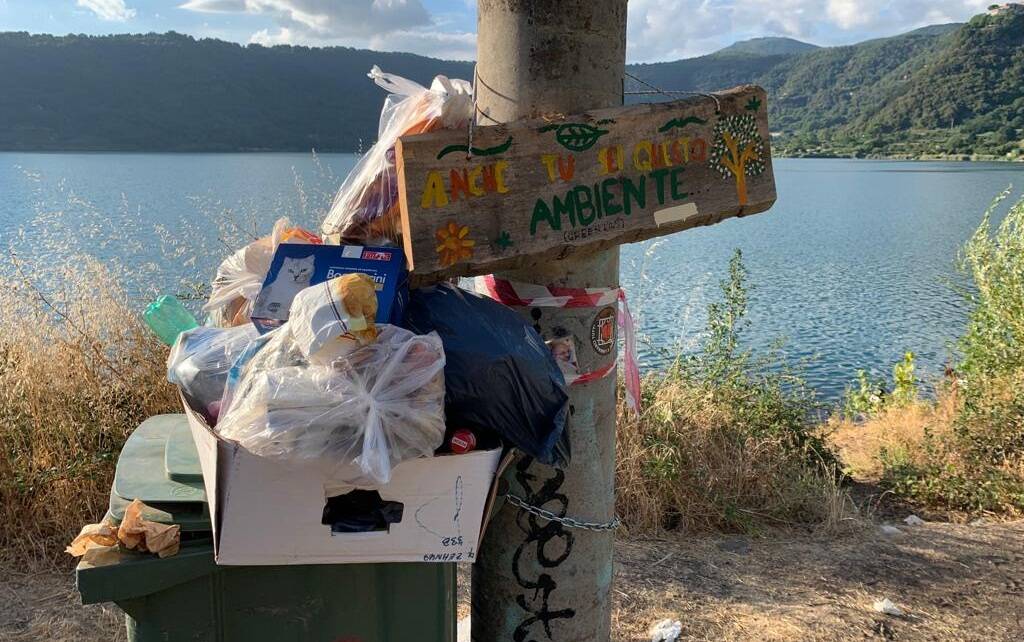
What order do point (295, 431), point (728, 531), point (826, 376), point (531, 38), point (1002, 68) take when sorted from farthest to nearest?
point (1002, 68)
point (826, 376)
point (728, 531)
point (531, 38)
point (295, 431)

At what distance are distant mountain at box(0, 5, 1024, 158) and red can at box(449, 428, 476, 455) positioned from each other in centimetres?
2571

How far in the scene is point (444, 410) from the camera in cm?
158

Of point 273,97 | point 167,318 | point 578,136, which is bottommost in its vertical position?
point 167,318

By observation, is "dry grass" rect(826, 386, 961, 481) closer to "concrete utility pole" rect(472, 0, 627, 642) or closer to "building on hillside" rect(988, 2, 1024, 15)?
"concrete utility pole" rect(472, 0, 627, 642)

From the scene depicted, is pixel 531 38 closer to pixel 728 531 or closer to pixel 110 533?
pixel 110 533

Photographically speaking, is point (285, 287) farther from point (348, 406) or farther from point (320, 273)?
point (348, 406)

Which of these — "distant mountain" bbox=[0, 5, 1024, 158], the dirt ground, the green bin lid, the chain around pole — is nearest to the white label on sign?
the chain around pole

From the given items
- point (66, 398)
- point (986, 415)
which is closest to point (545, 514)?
point (66, 398)

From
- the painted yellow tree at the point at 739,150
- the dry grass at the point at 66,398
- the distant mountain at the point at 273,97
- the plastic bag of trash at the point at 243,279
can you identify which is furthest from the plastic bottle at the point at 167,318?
the distant mountain at the point at 273,97

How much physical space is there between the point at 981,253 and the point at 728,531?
352 centimetres

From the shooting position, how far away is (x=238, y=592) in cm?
170

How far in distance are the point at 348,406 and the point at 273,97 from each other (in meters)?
48.1

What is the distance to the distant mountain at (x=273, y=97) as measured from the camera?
137 feet

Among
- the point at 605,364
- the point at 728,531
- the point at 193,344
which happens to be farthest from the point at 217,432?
the point at 728,531
